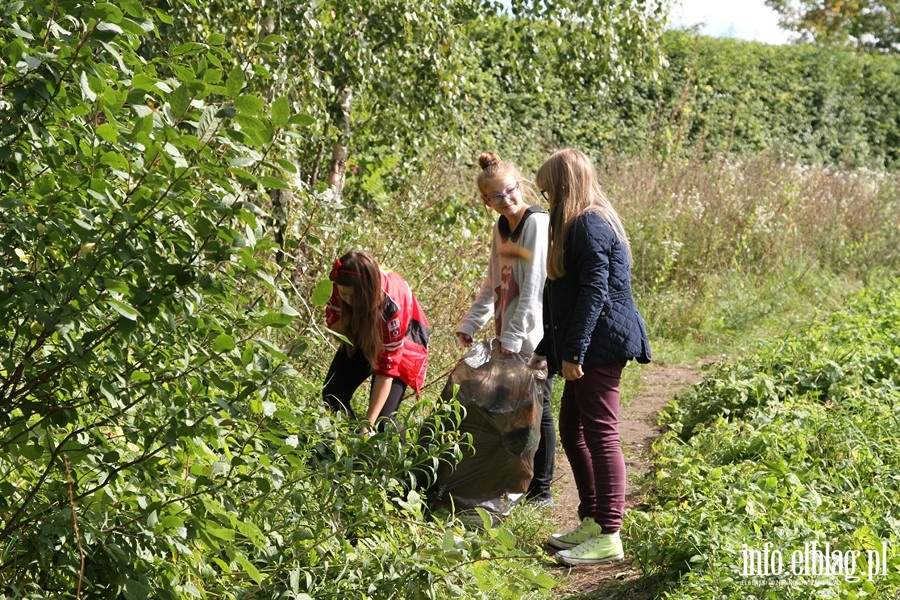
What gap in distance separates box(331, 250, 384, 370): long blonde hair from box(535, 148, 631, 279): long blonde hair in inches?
31.4

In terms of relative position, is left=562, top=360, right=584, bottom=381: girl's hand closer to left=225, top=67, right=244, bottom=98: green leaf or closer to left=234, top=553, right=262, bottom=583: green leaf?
left=234, top=553, right=262, bottom=583: green leaf

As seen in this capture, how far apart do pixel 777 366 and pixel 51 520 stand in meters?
5.18

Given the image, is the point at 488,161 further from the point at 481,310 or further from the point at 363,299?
the point at 363,299

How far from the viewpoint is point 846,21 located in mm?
34906

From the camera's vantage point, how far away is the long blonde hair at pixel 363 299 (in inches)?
179

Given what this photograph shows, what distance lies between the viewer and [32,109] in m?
2.33

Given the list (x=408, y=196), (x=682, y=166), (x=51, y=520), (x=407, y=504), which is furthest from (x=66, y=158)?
(x=682, y=166)

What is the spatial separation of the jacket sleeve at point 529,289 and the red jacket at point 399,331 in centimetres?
41

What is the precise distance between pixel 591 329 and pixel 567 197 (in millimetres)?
607

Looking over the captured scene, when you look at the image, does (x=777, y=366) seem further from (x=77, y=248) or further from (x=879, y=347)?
(x=77, y=248)

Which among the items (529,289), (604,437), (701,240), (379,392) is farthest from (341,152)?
(701,240)

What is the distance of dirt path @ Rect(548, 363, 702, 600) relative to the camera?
430 cm

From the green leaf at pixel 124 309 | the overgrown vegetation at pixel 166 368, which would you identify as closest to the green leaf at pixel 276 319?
the overgrown vegetation at pixel 166 368

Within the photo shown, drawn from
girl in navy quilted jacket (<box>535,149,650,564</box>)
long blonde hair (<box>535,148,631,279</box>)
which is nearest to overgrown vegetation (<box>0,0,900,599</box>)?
girl in navy quilted jacket (<box>535,149,650,564</box>)
